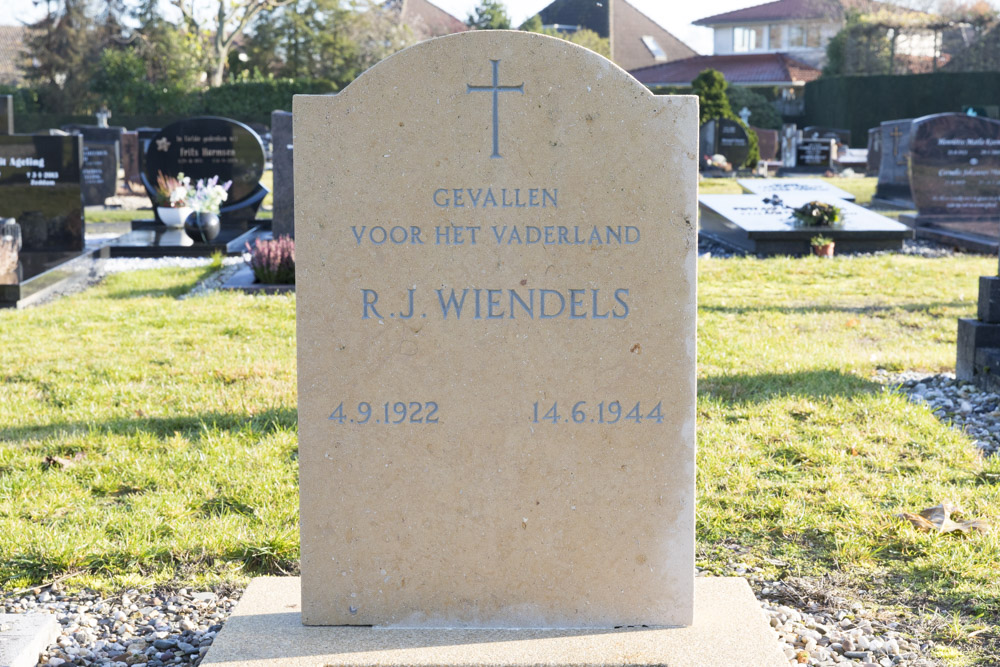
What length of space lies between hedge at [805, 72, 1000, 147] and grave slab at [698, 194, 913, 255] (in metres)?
23.9

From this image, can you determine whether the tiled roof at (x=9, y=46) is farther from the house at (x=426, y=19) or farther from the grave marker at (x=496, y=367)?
the grave marker at (x=496, y=367)

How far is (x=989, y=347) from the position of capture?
576 centimetres

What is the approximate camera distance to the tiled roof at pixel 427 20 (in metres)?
43.3

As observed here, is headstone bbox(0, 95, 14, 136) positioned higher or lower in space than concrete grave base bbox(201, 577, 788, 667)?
higher

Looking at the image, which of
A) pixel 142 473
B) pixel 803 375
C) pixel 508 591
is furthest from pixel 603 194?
pixel 803 375

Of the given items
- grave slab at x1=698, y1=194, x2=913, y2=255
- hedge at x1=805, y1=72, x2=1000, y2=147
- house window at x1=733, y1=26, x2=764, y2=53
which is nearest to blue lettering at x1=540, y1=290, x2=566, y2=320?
grave slab at x1=698, y1=194, x2=913, y2=255

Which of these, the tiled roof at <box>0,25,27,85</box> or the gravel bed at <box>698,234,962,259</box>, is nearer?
the gravel bed at <box>698,234,962,259</box>

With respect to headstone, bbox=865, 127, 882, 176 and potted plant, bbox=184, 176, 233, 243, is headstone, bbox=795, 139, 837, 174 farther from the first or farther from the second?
potted plant, bbox=184, 176, 233, 243

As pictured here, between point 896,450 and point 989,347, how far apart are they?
1.56 m

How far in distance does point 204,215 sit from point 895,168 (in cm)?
1221

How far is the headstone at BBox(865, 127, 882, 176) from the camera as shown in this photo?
25.1 meters

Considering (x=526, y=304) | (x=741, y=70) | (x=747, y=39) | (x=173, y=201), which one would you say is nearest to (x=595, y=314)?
(x=526, y=304)

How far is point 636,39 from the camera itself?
2242 inches

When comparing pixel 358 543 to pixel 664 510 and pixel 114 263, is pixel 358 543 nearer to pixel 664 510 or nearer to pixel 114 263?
pixel 664 510
